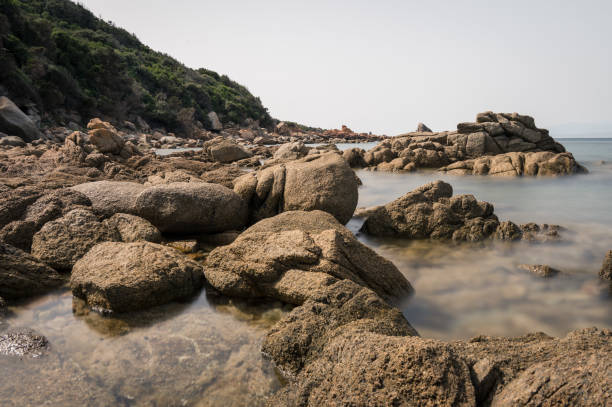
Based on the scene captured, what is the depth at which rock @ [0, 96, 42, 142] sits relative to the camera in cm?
1728

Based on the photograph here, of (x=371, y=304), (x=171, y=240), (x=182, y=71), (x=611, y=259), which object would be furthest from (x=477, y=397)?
(x=182, y=71)

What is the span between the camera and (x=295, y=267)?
159 inches

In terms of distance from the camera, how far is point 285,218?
531 cm

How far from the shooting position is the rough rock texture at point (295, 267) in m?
3.90

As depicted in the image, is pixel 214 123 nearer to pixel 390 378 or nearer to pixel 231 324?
pixel 231 324

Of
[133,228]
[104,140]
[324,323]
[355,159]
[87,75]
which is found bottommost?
[324,323]

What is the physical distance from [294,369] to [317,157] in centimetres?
501

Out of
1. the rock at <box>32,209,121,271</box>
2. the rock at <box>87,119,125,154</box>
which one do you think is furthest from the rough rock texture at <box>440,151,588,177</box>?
the rock at <box>32,209,121,271</box>

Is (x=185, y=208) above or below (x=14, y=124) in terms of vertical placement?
below

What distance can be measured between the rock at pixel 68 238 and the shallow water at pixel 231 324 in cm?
67

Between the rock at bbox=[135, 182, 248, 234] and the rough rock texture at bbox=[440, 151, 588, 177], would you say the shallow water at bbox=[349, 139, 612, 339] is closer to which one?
the rock at bbox=[135, 182, 248, 234]

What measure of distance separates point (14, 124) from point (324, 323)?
20.5 m

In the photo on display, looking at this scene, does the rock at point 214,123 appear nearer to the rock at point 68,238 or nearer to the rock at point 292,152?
the rock at point 292,152

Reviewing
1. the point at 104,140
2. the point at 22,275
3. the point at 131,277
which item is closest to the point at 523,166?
the point at 104,140
